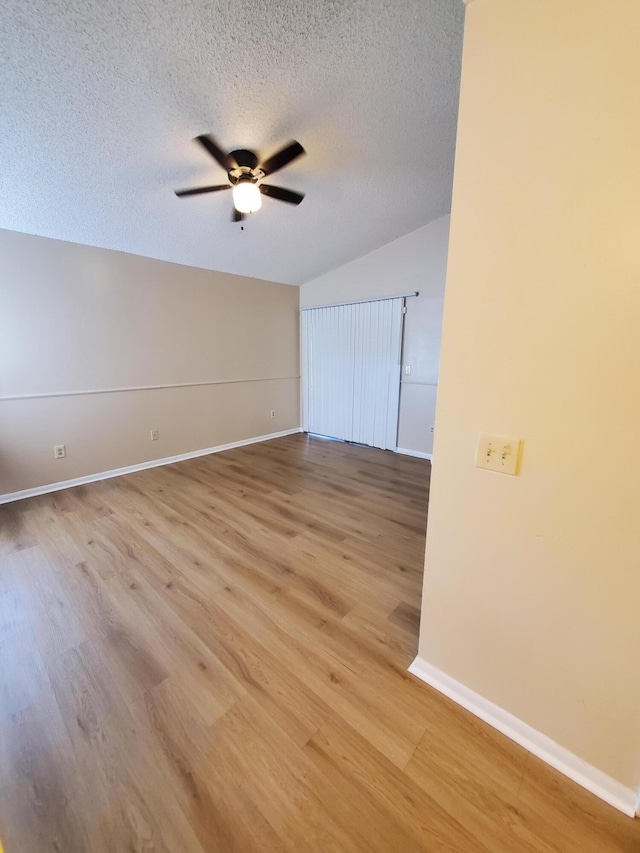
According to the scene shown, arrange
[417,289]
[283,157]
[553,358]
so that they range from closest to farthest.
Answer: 1. [553,358]
2. [283,157]
3. [417,289]

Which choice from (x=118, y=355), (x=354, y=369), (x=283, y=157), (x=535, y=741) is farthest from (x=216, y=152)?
(x=354, y=369)

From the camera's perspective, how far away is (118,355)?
3.40 m

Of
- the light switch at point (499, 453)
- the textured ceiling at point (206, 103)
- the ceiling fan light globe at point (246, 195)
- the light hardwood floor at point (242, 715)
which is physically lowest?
the light hardwood floor at point (242, 715)

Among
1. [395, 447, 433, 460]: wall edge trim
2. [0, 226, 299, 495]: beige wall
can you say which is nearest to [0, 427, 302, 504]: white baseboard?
[0, 226, 299, 495]: beige wall

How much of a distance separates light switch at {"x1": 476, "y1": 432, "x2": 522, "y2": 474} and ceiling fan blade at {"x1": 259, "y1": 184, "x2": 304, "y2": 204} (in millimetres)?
2083

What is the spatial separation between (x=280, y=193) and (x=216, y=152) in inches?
19.4

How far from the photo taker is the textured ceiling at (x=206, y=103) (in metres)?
Answer: 1.34

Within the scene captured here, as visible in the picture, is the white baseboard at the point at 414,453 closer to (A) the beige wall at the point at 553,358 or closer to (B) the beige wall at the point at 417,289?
(B) the beige wall at the point at 417,289

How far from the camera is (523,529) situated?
3.26 feet

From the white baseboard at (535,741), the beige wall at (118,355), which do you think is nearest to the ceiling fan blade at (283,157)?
the beige wall at (118,355)

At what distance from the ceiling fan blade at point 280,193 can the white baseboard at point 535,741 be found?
2746 millimetres

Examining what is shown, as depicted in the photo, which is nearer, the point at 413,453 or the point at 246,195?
the point at 246,195

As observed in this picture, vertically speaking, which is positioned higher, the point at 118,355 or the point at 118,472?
the point at 118,355

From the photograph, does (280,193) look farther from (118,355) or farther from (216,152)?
(118,355)
